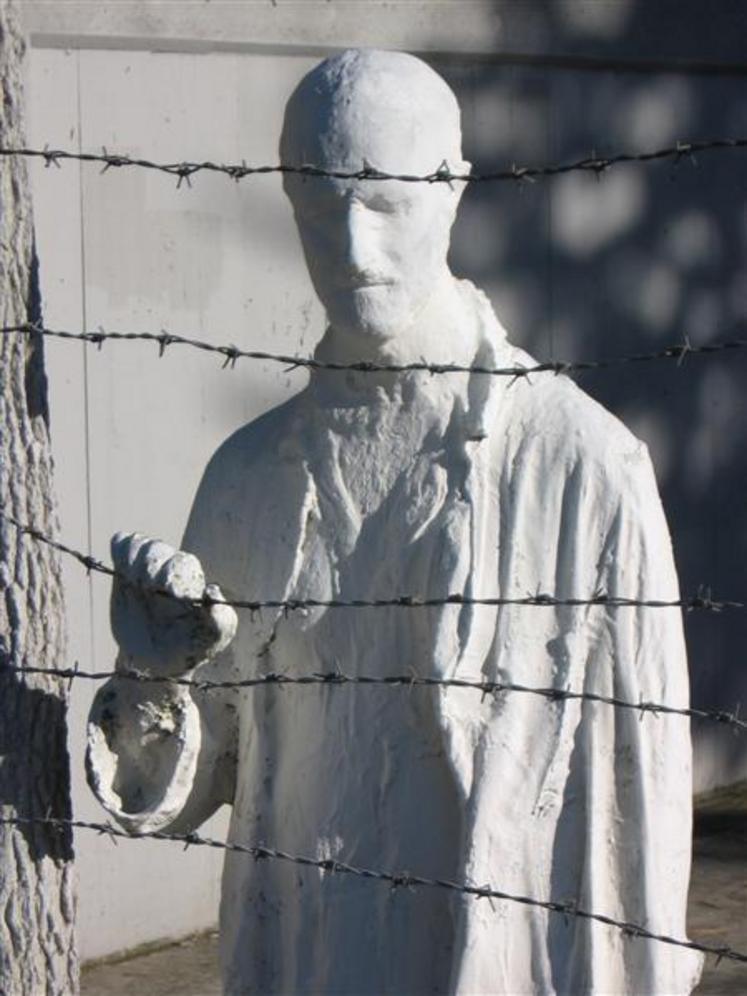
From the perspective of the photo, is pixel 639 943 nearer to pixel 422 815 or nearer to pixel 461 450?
pixel 422 815

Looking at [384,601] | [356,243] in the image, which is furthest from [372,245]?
[384,601]

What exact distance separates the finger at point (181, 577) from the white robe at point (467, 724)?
0.23 meters

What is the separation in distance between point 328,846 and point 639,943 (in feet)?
1.54

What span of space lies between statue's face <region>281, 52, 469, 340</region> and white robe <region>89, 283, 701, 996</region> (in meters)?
0.14

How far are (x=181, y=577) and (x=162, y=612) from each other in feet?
0.26

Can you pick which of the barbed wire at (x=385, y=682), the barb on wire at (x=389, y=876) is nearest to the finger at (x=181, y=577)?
the barbed wire at (x=385, y=682)

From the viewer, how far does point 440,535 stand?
387cm

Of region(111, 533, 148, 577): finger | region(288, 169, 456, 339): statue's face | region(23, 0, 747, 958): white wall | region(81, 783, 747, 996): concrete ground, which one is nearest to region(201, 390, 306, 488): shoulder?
region(288, 169, 456, 339): statue's face

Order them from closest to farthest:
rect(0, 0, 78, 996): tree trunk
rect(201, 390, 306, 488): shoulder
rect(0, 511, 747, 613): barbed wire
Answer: rect(0, 511, 747, 613): barbed wire < rect(0, 0, 78, 996): tree trunk < rect(201, 390, 306, 488): shoulder

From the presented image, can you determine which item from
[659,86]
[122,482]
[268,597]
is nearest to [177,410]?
[122,482]

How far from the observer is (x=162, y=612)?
3766 millimetres

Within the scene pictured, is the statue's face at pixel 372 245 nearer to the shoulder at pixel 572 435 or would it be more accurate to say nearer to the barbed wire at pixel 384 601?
the shoulder at pixel 572 435

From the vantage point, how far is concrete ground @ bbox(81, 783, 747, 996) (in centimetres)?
740

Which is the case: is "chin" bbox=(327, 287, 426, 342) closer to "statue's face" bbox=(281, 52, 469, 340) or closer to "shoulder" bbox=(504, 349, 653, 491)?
"statue's face" bbox=(281, 52, 469, 340)
